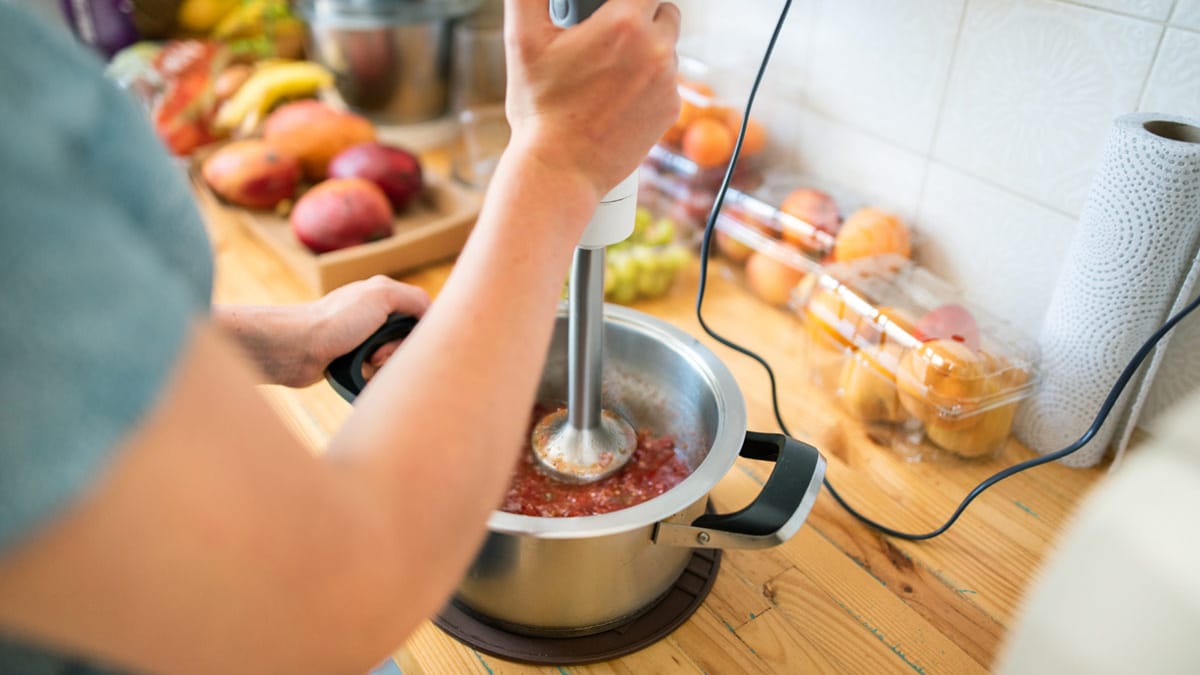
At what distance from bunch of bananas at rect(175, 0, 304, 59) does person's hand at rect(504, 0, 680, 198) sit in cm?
101

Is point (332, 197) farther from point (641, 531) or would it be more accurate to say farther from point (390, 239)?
point (641, 531)

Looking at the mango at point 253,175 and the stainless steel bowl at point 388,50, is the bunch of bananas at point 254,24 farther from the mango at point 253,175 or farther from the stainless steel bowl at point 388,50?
the mango at point 253,175

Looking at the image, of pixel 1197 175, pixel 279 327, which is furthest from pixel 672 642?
pixel 1197 175

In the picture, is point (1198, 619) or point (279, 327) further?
point (279, 327)

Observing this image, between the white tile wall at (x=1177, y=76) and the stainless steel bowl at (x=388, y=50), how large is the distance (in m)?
0.88

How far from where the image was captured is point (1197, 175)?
0.59 metres

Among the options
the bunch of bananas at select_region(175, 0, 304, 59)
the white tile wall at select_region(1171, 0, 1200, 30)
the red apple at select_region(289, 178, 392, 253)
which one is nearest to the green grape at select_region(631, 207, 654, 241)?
the red apple at select_region(289, 178, 392, 253)

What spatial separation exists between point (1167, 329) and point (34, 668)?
0.71 metres

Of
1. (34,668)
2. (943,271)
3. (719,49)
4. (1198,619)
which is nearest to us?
(1198,619)

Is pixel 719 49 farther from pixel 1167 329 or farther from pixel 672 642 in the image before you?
pixel 672 642

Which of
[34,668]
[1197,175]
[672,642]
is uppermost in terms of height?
[1197,175]

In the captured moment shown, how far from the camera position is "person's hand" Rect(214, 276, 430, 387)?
571 mm

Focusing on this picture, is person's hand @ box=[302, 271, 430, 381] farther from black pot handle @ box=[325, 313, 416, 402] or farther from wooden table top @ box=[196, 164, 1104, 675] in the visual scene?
wooden table top @ box=[196, 164, 1104, 675]

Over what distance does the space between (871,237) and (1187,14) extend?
30cm
